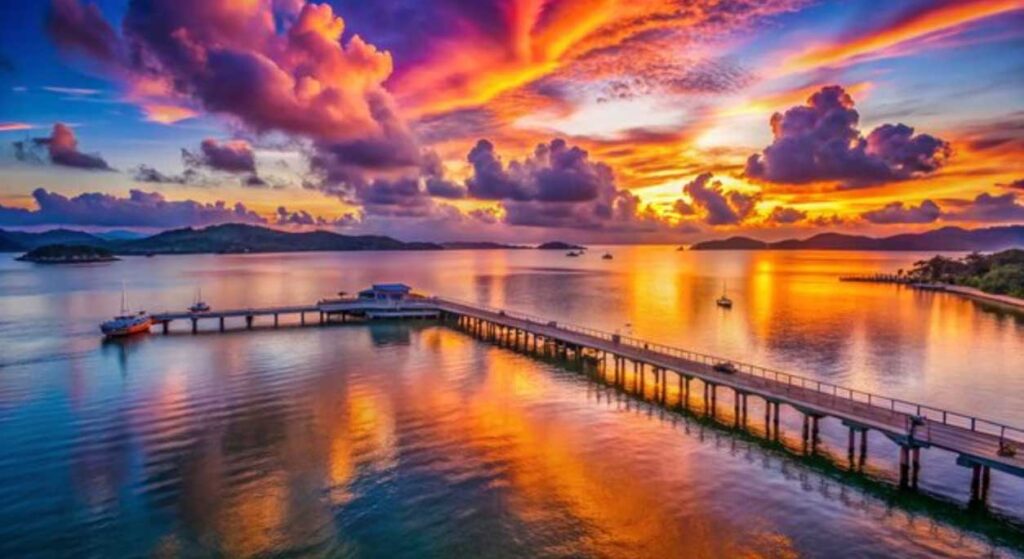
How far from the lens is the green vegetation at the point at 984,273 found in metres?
114

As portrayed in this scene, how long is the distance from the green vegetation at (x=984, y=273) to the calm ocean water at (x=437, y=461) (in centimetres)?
6854

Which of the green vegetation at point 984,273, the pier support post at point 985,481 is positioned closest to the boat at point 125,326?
the pier support post at point 985,481

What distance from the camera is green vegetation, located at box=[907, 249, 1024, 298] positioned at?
11369 cm

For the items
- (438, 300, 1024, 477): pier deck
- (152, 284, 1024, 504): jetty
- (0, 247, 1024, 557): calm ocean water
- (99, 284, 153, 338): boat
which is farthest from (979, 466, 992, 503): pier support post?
(99, 284, 153, 338): boat

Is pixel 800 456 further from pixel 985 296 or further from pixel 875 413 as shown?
pixel 985 296

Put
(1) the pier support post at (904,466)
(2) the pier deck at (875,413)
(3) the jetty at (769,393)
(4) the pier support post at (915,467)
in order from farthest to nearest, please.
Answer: (1) the pier support post at (904,466)
(4) the pier support post at (915,467)
(3) the jetty at (769,393)
(2) the pier deck at (875,413)

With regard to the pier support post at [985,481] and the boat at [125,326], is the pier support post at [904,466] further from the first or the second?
the boat at [125,326]

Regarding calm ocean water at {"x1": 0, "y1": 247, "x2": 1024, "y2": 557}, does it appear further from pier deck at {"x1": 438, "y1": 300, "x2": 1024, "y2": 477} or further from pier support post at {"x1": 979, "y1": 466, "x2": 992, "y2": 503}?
pier deck at {"x1": 438, "y1": 300, "x2": 1024, "y2": 477}

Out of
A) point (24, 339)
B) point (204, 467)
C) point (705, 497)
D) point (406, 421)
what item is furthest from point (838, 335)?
point (24, 339)

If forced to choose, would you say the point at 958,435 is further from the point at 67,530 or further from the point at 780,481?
the point at 67,530

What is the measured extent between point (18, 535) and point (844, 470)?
4007 centimetres

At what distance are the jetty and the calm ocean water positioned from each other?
5.92 ft

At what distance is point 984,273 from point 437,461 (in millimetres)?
161771

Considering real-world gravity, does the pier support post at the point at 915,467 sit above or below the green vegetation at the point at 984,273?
below
